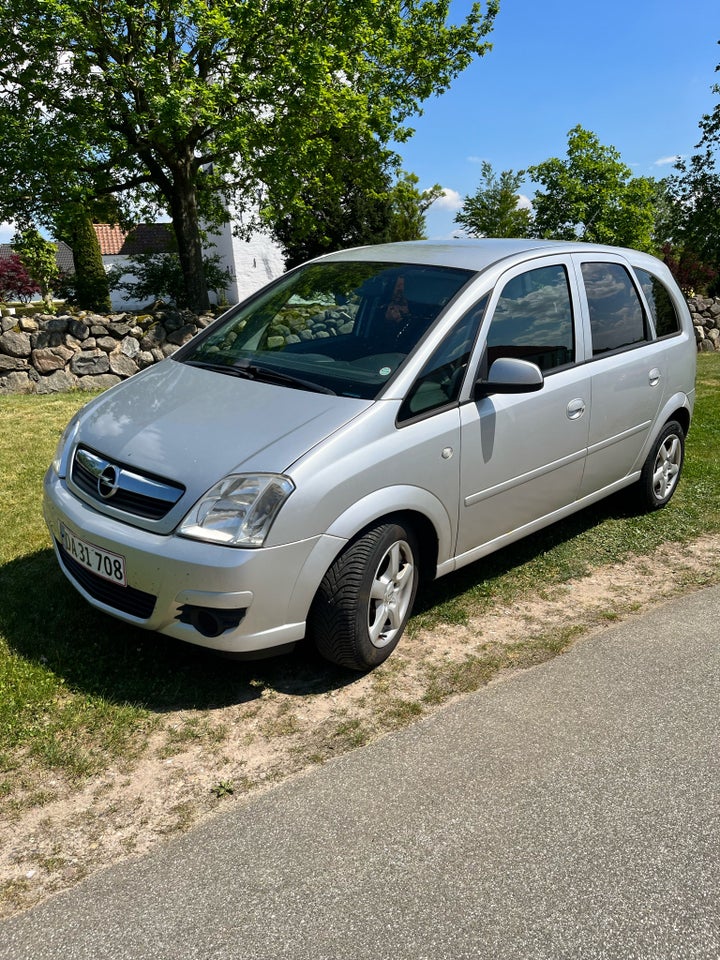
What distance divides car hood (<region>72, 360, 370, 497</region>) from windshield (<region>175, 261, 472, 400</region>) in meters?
0.18

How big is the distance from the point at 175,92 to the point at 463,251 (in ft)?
31.5

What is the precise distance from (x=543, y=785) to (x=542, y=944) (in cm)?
75

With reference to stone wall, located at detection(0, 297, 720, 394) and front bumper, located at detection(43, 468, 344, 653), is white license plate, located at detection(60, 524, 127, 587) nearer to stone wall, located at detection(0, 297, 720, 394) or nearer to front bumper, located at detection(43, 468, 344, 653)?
front bumper, located at detection(43, 468, 344, 653)

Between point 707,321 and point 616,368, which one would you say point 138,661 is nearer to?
point 616,368

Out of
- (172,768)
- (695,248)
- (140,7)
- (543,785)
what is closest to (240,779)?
(172,768)

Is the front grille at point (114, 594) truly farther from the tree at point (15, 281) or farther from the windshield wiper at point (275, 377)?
the tree at point (15, 281)

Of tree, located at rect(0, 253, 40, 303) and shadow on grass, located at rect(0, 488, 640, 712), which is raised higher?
tree, located at rect(0, 253, 40, 303)

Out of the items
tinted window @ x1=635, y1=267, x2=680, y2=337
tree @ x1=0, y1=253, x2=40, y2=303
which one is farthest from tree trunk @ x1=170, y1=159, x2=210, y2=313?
tree @ x1=0, y1=253, x2=40, y2=303

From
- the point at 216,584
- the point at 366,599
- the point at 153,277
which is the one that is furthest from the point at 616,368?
the point at 153,277

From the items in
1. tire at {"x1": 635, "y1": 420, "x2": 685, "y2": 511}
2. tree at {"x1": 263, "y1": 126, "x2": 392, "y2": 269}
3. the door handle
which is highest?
tree at {"x1": 263, "y1": 126, "x2": 392, "y2": 269}

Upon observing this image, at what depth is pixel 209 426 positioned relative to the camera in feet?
12.0

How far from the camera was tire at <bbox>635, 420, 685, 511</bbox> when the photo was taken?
5.75 m

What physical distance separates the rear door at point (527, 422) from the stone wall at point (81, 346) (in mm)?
8426

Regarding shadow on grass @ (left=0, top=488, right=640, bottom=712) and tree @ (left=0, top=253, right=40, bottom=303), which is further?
tree @ (left=0, top=253, right=40, bottom=303)
